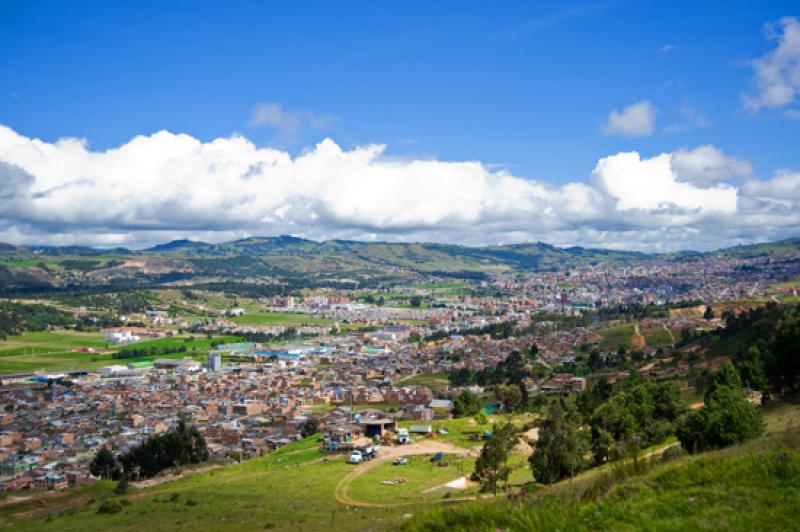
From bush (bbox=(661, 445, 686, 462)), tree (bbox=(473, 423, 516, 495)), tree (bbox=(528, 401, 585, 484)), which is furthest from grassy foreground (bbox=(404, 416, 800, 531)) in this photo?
tree (bbox=(473, 423, 516, 495))

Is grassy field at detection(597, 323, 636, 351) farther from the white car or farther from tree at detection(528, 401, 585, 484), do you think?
tree at detection(528, 401, 585, 484)

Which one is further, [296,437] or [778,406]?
[296,437]

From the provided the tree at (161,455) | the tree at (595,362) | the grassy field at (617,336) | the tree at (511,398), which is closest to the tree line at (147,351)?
the tree at (161,455)

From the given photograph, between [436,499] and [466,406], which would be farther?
[466,406]

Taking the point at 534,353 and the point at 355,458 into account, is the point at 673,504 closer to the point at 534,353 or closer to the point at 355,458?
the point at 355,458

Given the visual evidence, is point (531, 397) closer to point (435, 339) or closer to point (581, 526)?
point (581, 526)

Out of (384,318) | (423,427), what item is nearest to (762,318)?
(423,427)

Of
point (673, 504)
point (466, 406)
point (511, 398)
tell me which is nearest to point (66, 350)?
point (466, 406)
